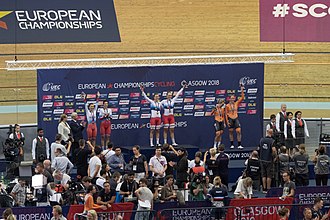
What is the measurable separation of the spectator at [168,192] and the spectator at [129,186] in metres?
0.56

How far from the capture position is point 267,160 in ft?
80.7

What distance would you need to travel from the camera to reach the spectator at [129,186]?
69.8ft

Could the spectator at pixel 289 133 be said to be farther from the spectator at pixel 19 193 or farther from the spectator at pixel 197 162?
the spectator at pixel 19 193

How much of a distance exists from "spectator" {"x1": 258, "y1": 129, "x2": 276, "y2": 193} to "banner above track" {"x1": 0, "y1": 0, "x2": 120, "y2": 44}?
960 cm

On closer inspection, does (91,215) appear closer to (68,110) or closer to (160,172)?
(160,172)

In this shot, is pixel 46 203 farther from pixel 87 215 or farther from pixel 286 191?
pixel 286 191

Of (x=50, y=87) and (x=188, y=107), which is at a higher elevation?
(x=50, y=87)

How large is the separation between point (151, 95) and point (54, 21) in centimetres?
496

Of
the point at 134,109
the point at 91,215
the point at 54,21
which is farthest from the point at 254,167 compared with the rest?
the point at 54,21

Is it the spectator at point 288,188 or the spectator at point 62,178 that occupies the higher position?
the spectator at point 62,178

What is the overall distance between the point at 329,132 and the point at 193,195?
34.2 feet

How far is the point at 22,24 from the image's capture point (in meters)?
32.2

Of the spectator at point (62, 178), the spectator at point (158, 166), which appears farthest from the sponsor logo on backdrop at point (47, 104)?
the spectator at point (62, 178)

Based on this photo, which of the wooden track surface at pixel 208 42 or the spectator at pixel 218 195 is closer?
the spectator at pixel 218 195
